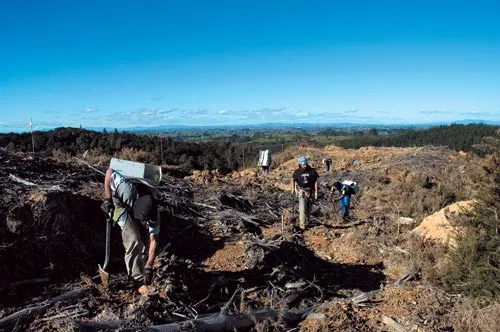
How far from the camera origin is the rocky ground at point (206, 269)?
13.9 ft

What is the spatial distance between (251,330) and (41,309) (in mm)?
2180

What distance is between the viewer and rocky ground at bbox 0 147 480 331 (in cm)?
425

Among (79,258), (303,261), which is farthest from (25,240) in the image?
(303,261)

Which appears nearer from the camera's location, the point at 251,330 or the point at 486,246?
the point at 251,330

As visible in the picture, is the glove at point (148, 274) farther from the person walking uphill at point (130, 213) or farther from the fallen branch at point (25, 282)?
the fallen branch at point (25, 282)

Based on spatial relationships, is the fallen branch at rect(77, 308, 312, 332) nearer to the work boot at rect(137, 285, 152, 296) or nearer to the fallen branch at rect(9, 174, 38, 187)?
the work boot at rect(137, 285, 152, 296)

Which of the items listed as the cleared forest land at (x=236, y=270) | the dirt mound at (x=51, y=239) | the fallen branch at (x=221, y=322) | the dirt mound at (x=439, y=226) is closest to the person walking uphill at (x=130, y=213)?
the cleared forest land at (x=236, y=270)

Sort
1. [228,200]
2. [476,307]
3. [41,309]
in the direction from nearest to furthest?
[41,309], [476,307], [228,200]

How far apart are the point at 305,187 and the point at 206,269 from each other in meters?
3.20

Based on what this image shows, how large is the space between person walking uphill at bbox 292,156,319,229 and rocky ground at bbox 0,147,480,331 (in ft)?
1.09

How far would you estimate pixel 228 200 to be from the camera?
384 inches

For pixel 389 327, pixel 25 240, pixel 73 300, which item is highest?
pixel 25 240

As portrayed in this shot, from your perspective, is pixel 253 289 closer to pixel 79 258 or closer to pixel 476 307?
pixel 79 258

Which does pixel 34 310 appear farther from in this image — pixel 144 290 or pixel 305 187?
pixel 305 187
